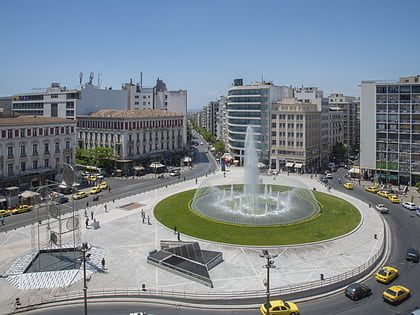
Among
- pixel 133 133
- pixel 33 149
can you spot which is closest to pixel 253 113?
pixel 133 133

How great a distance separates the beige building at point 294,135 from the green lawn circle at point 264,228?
3397 cm

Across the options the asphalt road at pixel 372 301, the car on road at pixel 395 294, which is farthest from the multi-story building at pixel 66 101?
the car on road at pixel 395 294

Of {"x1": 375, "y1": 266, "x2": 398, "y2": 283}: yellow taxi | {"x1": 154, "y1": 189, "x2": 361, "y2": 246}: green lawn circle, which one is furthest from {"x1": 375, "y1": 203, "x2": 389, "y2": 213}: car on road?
{"x1": 375, "y1": 266, "x2": 398, "y2": 283}: yellow taxi

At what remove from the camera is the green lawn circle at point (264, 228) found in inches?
1647

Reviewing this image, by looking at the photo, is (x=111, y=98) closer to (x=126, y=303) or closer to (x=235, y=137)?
(x=235, y=137)

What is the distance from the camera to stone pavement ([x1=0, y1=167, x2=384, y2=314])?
102 feet

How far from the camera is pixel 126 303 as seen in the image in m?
28.7

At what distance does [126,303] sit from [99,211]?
1119 inches

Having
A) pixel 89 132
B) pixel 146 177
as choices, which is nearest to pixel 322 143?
pixel 146 177

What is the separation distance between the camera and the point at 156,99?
13138 cm

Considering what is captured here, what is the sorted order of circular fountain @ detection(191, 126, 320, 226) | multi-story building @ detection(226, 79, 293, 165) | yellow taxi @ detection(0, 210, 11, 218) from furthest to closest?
multi-story building @ detection(226, 79, 293, 165) → yellow taxi @ detection(0, 210, 11, 218) → circular fountain @ detection(191, 126, 320, 226)

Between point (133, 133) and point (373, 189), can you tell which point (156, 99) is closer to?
point (133, 133)

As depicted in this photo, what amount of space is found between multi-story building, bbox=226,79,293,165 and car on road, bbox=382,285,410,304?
67299 mm

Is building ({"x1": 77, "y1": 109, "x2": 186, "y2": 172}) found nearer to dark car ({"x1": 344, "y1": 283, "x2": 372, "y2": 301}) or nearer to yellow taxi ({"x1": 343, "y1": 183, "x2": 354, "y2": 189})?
yellow taxi ({"x1": 343, "y1": 183, "x2": 354, "y2": 189})
